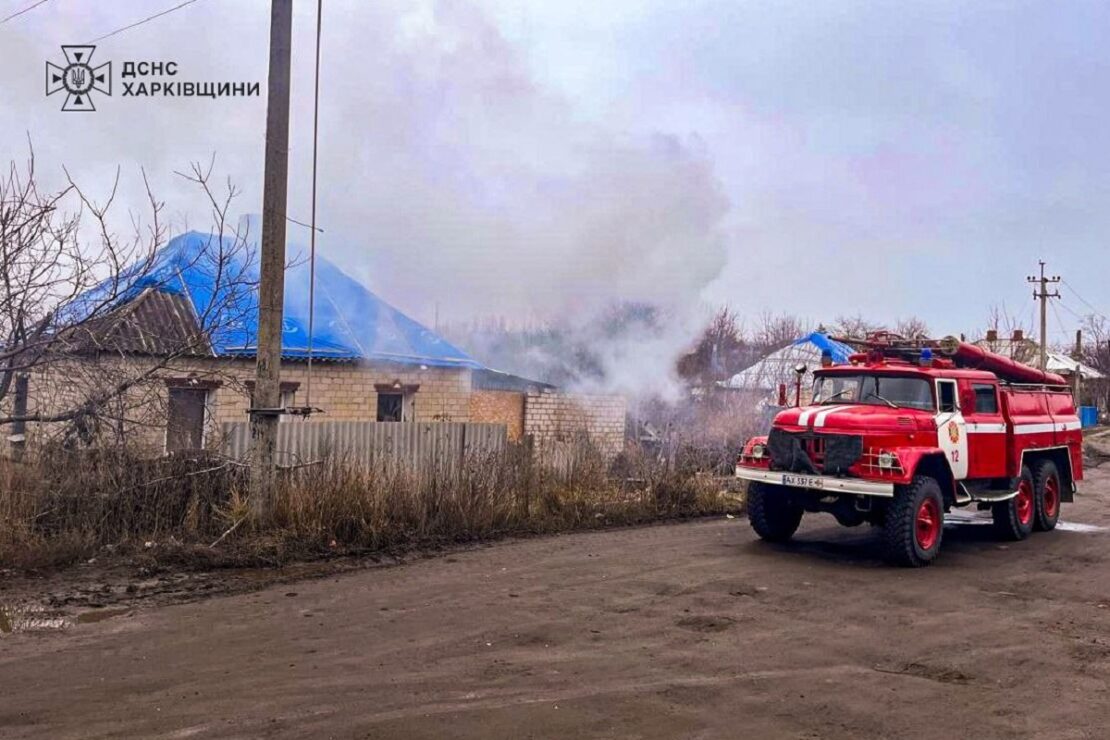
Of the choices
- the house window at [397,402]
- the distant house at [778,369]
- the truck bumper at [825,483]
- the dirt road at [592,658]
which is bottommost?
the dirt road at [592,658]

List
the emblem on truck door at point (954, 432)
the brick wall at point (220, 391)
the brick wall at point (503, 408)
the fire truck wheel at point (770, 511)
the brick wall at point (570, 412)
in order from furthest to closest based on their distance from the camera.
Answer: the brick wall at point (503, 408) < the brick wall at point (570, 412) < the fire truck wheel at point (770, 511) < the emblem on truck door at point (954, 432) < the brick wall at point (220, 391)

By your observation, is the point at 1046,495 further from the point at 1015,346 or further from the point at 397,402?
the point at 1015,346

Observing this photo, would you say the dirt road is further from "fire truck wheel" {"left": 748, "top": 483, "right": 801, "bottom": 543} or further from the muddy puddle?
"fire truck wheel" {"left": 748, "top": 483, "right": 801, "bottom": 543}

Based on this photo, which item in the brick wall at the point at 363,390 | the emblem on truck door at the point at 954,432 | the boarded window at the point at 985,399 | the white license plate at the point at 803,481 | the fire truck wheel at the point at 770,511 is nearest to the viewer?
the white license plate at the point at 803,481

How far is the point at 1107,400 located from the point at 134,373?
185 ft

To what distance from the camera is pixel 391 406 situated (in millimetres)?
18750

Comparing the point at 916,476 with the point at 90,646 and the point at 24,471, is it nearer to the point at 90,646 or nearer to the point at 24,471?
the point at 90,646

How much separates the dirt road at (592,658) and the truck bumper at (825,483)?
828mm

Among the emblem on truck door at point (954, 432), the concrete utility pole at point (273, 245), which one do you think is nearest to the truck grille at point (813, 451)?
the emblem on truck door at point (954, 432)

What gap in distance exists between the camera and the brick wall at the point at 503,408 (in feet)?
63.7

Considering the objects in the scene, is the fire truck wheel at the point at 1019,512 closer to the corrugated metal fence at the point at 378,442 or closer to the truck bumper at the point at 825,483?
the truck bumper at the point at 825,483

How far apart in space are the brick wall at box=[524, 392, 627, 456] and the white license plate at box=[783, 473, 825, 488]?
6974mm

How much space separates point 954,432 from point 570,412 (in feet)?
32.9

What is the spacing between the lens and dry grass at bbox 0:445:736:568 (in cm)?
843
